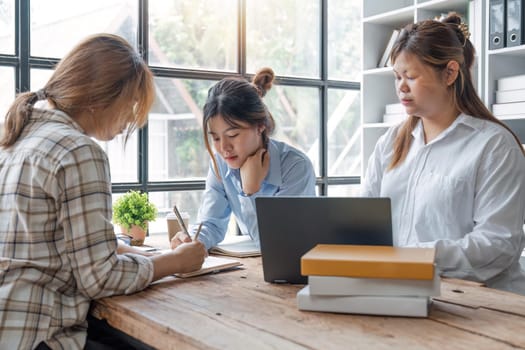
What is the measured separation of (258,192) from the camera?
2297mm

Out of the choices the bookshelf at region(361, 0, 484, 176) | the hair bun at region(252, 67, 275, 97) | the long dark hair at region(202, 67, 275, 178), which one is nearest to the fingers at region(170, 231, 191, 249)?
the long dark hair at region(202, 67, 275, 178)

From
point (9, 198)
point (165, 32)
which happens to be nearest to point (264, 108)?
point (9, 198)

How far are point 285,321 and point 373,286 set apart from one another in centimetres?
20

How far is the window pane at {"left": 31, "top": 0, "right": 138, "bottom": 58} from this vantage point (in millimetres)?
3124

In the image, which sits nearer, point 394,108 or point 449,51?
point 449,51

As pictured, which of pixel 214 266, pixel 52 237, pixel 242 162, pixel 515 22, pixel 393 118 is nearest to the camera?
pixel 52 237

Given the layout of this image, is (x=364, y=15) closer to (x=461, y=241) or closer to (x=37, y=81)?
(x=37, y=81)

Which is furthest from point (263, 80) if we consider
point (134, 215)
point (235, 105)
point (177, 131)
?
point (177, 131)

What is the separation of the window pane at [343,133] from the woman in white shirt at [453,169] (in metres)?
2.28

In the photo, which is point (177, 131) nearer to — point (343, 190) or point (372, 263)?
point (343, 190)

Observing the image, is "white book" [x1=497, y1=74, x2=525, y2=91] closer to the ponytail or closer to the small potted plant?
the small potted plant

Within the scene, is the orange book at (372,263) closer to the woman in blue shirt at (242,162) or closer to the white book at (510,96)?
the woman in blue shirt at (242,162)

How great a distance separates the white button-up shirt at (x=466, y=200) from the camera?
5.38 ft

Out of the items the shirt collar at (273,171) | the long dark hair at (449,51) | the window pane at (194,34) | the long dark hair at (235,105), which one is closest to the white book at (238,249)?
the shirt collar at (273,171)
